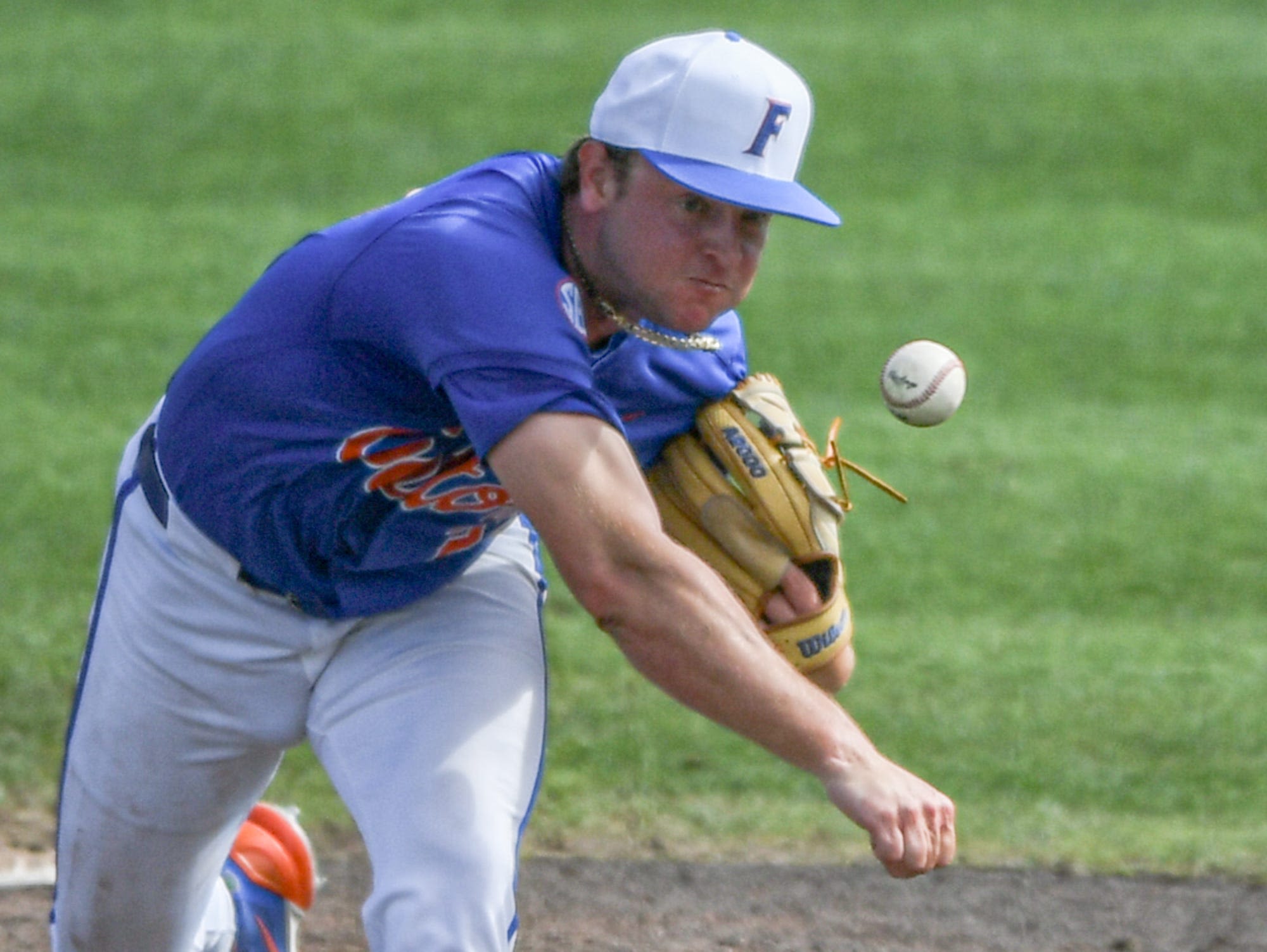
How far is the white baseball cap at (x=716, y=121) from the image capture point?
284 centimetres

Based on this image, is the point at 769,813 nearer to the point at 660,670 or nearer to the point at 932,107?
the point at 660,670

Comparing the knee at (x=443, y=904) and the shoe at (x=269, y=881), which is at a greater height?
the knee at (x=443, y=904)

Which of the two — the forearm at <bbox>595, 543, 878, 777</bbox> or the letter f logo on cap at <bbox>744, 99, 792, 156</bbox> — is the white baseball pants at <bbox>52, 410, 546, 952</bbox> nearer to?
the forearm at <bbox>595, 543, 878, 777</bbox>

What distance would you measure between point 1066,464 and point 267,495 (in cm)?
518

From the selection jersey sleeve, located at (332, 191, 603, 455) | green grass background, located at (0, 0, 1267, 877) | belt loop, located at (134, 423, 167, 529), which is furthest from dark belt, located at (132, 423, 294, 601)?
green grass background, located at (0, 0, 1267, 877)

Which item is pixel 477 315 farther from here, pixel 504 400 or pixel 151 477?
pixel 151 477

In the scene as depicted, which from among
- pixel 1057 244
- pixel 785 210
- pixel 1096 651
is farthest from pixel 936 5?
pixel 785 210

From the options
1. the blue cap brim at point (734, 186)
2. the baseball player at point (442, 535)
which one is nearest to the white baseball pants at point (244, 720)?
the baseball player at point (442, 535)

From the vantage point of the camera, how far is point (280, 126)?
455 inches

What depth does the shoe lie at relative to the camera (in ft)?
12.5

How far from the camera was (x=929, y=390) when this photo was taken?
3.63 meters

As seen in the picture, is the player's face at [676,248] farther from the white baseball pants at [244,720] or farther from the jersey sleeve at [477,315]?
the white baseball pants at [244,720]

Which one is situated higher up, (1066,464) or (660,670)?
(660,670)

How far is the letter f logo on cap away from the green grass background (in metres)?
2.47
